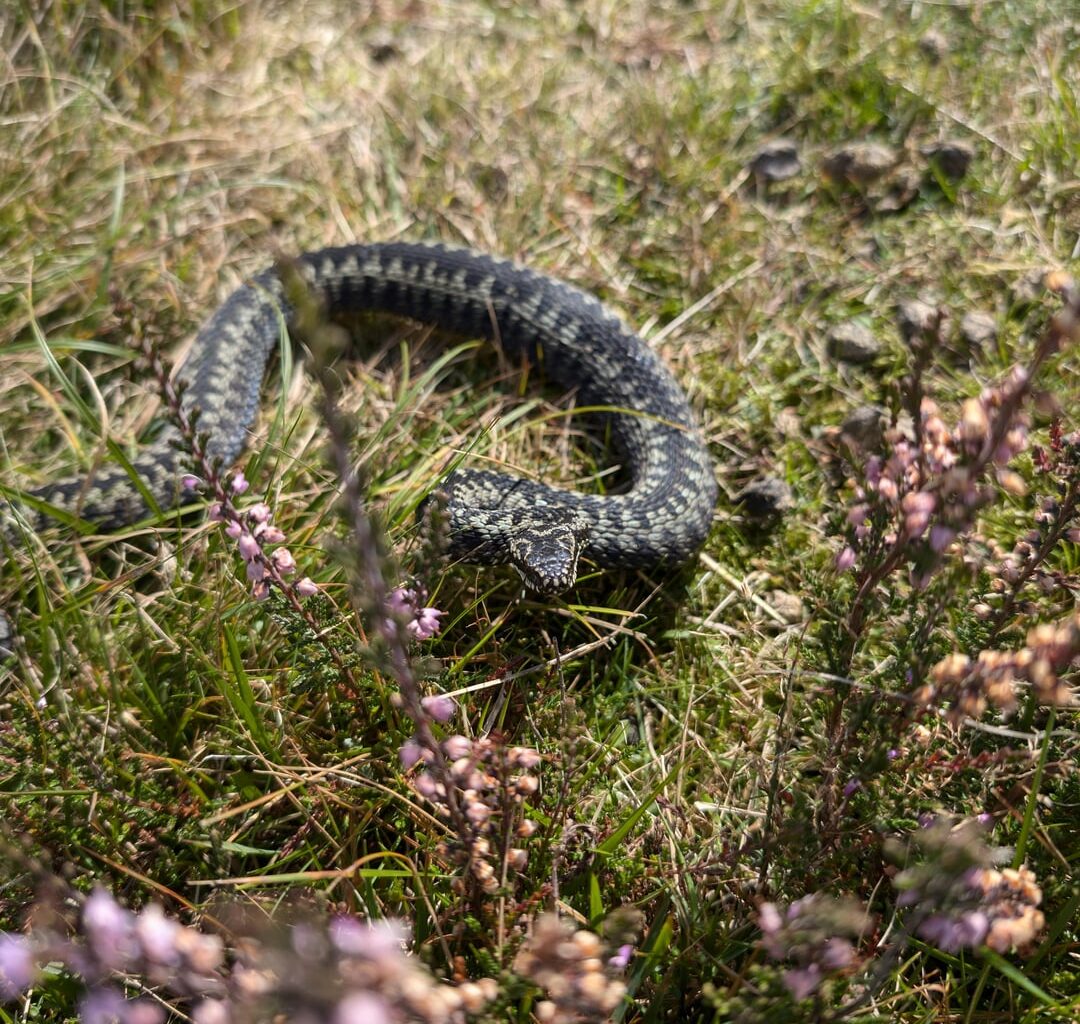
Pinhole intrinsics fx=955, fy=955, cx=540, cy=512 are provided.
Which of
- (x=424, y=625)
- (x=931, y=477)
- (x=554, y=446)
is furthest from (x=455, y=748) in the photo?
(x=554, y=446)

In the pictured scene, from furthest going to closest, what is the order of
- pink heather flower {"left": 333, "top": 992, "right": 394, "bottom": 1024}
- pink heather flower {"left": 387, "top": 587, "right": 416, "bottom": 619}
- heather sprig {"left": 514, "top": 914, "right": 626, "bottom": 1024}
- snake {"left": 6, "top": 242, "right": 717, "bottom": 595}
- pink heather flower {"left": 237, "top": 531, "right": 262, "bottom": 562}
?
snake {"left": 6, "top": 242, "right": 717, "bottom": 595}
pink heather flower {"left": 237, "top": 531, "right": 262, "bottom": 562}
pink heather flower {"left": 387, "top": 587, "right": 416, "bottom": 619}
heather sprig {"left": 514, "top": 914, "right": 626, "bottom": 1024}
pink heather flower {"left": 333, "top": 992, "right": 394, "bottom": 1024}

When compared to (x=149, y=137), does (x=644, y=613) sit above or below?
below

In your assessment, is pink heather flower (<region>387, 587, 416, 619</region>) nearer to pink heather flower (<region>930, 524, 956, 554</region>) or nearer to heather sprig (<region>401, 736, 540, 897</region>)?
heather sprig (<region>401, 736, 540, 897</region>)

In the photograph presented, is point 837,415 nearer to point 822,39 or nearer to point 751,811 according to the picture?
point 751,811

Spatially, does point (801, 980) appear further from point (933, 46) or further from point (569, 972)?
point (933, 46)

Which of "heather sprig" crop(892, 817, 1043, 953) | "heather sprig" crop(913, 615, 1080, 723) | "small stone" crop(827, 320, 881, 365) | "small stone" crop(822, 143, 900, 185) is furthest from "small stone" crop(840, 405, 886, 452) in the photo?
"heather sprig" crop(892, 817, 1043, 953)

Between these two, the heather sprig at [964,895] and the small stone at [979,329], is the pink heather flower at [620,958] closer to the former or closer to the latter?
the heather sprig at [964,895]

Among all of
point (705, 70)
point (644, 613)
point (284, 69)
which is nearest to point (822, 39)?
point (705, 70)
